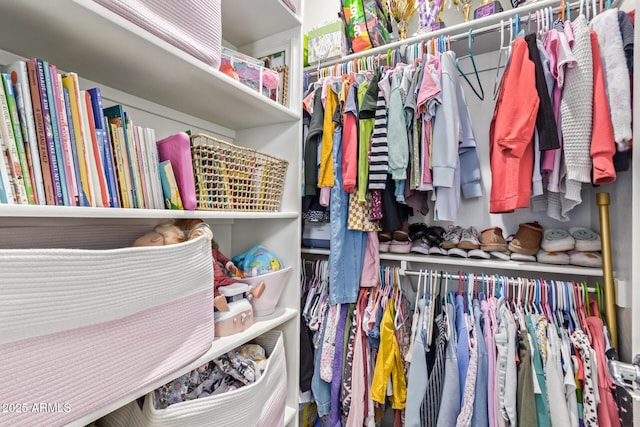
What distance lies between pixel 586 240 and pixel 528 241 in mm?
177

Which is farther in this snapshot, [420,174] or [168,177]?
[420,174]

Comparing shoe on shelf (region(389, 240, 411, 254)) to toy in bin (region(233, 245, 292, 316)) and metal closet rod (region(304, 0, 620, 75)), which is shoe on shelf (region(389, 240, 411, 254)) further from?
metal closet rod (region(304, 0, 620, 75))

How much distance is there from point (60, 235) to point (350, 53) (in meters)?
1.44

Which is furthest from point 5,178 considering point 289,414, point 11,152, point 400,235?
point 400,235

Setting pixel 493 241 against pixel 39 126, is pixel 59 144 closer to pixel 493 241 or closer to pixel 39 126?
pixel 39 126

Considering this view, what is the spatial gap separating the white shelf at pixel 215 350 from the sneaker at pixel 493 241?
85 centimetres

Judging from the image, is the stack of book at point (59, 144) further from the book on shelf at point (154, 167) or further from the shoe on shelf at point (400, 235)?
the shoe on shelf at point (400, 235)

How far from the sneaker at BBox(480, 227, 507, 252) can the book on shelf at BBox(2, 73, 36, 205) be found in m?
1.43

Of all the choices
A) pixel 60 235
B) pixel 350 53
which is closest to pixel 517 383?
pixel 60 235

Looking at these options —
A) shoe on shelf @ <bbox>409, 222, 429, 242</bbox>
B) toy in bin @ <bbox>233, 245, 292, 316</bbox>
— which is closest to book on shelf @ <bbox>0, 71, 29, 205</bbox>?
toy in bin @ <bbox>233, 245, 292, 316</bbox>

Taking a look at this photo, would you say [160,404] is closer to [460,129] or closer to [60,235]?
[60,235]

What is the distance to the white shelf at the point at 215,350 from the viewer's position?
0.56 meters

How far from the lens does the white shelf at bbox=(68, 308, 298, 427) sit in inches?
21.9

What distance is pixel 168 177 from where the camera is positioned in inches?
29.7
